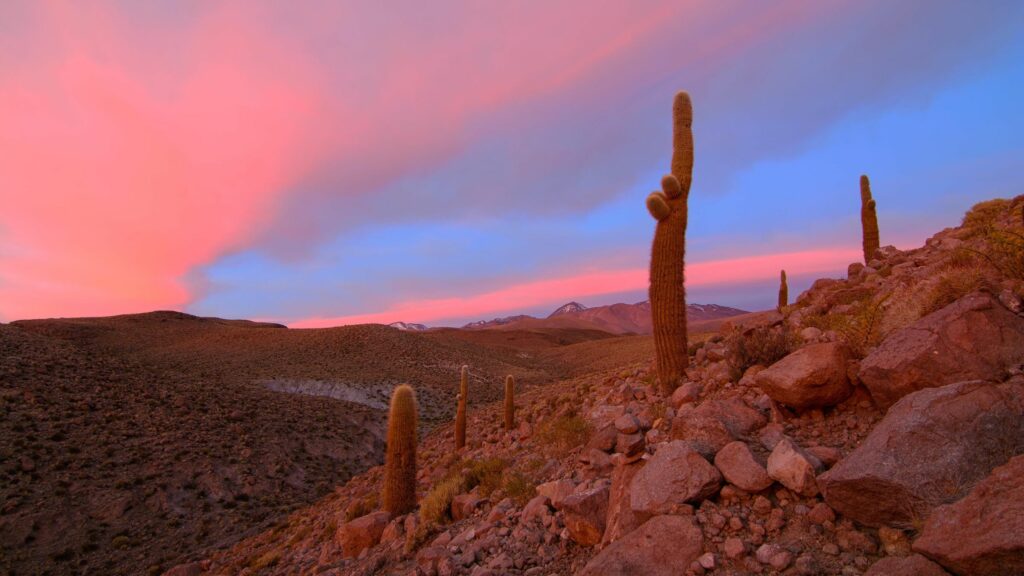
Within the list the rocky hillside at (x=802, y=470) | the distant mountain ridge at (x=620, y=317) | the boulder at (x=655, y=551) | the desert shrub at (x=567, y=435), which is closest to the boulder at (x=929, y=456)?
the rocky hillside at (x=802, y=470)

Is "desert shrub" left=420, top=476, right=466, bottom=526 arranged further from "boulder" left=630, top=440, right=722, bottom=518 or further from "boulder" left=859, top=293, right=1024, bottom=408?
"boulder" left=859, top=293, right=1024, bottom=408

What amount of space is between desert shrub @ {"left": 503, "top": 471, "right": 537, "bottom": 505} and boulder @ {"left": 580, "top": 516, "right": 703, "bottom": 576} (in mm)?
2360

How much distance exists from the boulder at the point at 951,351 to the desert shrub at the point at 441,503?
560cm

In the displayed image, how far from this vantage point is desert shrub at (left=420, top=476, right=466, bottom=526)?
755 cm

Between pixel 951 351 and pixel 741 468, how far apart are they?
2140mm

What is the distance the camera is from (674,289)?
9.73 meters

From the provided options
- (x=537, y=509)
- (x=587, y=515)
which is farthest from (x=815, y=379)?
(x=537, y=509)

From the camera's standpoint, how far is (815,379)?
513 centimetres

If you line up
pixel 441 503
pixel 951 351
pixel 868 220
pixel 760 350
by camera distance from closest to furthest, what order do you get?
pixel 951 351 < pixel 760 350 < pixel 441 503 < pixel 868 220

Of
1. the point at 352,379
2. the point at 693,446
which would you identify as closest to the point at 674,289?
the point at 693,446

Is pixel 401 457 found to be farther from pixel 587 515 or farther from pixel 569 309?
pixel 569 309

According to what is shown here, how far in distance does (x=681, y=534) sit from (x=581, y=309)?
177 m

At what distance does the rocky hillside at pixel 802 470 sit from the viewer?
331 cm

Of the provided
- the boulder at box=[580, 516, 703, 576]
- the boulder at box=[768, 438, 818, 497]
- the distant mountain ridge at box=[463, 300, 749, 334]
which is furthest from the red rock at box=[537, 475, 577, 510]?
the distant mountain ridge at box=[463, 300, 749, 334]
